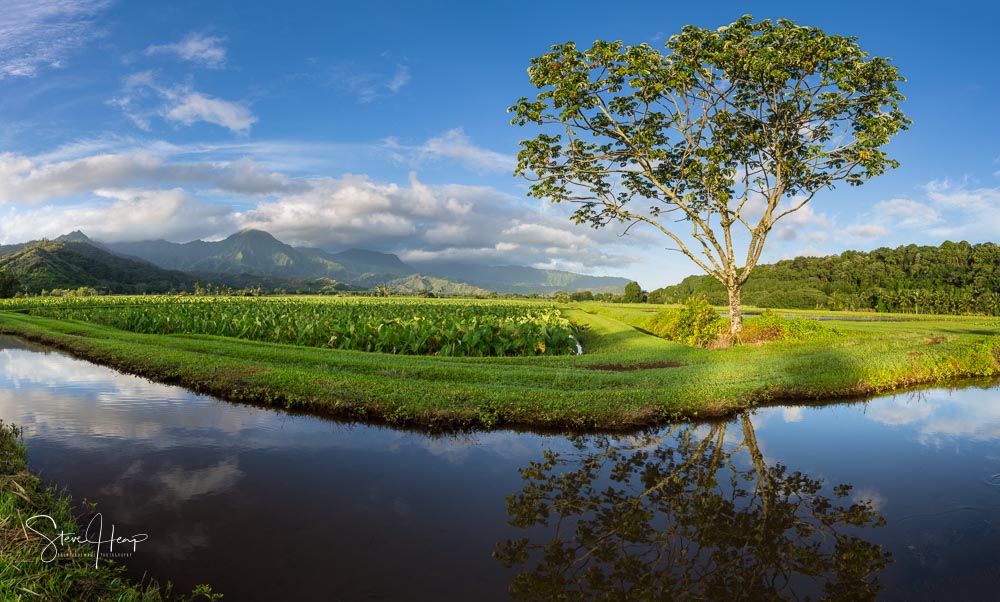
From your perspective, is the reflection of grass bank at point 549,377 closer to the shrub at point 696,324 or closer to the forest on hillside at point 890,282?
the shrub at point 696,324

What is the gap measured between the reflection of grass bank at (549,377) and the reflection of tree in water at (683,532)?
2.67 meters

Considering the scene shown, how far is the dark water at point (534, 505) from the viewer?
4992 mm

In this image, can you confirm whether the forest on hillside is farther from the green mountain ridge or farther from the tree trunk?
the green mountain ridge

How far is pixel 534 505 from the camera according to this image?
6.73 metres

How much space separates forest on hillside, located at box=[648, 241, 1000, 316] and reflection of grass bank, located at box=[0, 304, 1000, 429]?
69598mm

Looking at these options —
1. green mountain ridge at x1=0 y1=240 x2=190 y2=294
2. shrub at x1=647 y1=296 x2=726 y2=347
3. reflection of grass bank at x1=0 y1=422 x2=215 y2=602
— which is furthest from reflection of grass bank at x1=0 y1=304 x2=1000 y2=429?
A: green mountain ridge at x1=0 y1=240 x2=190 y2=294

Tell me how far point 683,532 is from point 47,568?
642 centimetres

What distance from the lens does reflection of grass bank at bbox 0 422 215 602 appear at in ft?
13.3

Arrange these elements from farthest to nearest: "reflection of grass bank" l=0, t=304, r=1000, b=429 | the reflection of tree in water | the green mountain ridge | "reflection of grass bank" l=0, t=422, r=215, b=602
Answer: the green mountain ridge < "reflection of grass bank" l=0, t=304, r=1000, b=429 < the reflection of tree in water < "reflection of grass bank" l=0, t=422, r=215, b=602

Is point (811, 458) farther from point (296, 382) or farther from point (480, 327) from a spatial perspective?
point (480, 327)

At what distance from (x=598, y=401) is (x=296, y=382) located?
→ 796 centimetres

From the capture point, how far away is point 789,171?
2525cm

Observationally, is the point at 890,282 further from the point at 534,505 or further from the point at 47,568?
the point at 47,568

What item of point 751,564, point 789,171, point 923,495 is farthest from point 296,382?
point 789,171
